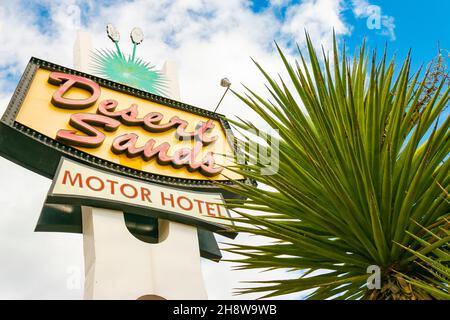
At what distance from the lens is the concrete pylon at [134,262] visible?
8.38 meters

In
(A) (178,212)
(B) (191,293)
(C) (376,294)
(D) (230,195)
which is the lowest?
(C) (376,294)

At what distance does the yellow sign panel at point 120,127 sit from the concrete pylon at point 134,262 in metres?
1.71

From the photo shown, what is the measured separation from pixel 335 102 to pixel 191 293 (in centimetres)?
626

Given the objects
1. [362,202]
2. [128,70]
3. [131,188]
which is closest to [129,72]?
[128,70]

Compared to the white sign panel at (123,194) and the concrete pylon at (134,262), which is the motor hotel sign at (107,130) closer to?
the white sign panel at (123,194)

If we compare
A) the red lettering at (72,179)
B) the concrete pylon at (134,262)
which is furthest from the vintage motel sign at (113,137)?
the concrete pylon at (134,262)

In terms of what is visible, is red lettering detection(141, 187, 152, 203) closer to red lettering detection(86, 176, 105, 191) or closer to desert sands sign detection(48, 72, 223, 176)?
red lettering detection(86, 176, 105, 191)

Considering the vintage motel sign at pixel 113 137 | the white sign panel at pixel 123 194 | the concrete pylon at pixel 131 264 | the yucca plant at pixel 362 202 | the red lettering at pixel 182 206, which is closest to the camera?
the yucca plant at pixel 362 202

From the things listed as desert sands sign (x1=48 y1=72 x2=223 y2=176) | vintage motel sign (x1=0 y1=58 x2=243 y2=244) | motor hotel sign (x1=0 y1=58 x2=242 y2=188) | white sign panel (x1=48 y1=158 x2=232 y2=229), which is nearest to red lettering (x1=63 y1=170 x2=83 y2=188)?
white sign panel (x1=48 y1=158 x2=232 y2=229)

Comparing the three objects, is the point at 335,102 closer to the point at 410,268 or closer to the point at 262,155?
the point at 262,155

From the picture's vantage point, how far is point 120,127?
1147cm

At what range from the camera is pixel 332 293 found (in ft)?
10.6

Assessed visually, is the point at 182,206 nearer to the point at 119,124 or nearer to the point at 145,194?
the point at 145,194
